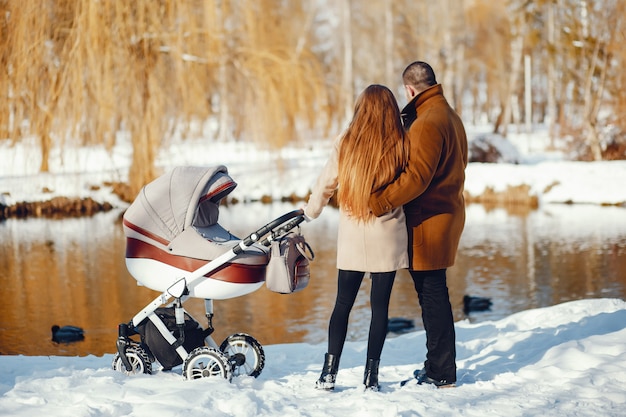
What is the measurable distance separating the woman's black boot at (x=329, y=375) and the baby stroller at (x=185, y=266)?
499 mm

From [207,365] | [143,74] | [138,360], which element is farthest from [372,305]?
[143,74]

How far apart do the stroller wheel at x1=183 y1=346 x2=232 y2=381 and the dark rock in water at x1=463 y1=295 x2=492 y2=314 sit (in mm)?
5135

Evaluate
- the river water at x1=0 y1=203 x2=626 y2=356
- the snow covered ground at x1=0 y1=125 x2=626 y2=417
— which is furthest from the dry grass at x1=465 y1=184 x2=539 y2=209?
the snow covered ground at x1=0 y1=125 x2=626 y2=417

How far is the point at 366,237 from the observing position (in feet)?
14.8

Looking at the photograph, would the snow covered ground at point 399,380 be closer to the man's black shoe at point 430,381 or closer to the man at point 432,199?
the man's black shoe at point 430,381

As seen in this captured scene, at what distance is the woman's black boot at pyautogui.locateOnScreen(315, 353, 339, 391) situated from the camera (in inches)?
183

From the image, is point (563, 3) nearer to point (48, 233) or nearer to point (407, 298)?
point (48, 233)

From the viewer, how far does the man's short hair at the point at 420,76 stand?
15.3 ft

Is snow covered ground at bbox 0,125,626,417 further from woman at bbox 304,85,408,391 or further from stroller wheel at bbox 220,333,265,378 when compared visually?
woman at bbox 304,85,408,391

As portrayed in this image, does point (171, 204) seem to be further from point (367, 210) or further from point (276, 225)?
point (367, 210)

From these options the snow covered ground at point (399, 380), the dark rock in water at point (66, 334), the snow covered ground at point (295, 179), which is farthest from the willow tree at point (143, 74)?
the snow covered ground at point (399, 380)

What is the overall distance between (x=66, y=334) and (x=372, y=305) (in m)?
4.90

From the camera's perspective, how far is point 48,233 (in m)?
17.1

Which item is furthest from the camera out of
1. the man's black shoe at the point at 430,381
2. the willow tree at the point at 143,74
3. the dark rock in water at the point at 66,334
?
the willow tree at the point at 143,74
